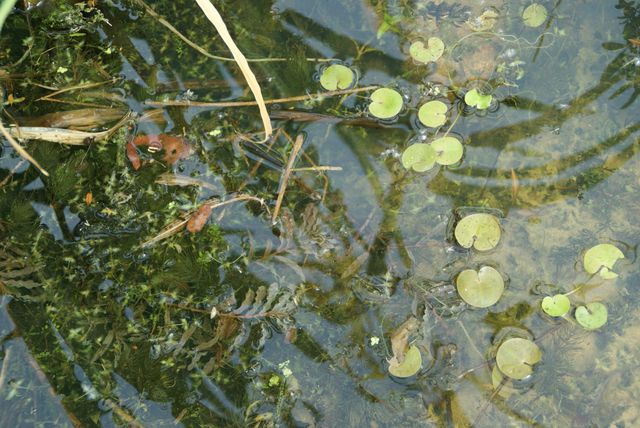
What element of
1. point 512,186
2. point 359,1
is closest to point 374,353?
point 512,186

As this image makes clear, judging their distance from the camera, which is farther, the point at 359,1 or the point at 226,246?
the point at 359,1

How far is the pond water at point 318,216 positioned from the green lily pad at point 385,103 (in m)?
0.06

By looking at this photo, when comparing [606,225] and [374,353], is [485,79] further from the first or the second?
[374,353]

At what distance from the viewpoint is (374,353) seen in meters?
3.12

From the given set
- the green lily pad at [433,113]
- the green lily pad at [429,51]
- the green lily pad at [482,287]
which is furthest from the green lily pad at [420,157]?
the green lily pad at [482,287]

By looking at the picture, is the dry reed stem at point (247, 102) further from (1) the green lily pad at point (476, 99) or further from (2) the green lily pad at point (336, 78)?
(1) the green lily pad at point (476, 99)

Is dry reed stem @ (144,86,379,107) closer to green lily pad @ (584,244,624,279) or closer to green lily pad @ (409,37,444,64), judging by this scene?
green lily pad @ (409,37,444,64)

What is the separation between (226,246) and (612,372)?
84.8 inches

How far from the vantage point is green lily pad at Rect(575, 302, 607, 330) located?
10.1 ft

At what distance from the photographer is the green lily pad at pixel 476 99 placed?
3.25m

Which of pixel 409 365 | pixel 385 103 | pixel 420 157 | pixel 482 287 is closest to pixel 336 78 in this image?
pixel 385 103

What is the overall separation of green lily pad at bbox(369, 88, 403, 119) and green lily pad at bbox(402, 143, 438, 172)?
0.22 meters

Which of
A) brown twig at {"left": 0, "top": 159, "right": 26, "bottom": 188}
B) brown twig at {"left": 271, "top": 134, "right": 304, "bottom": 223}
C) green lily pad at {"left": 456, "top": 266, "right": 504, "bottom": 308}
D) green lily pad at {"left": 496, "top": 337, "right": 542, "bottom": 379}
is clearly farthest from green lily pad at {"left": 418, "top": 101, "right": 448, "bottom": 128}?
brown twig at {"left": 0, "top": 159, "right": 26, "bottom": 188}

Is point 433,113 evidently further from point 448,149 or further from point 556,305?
point 556,305
